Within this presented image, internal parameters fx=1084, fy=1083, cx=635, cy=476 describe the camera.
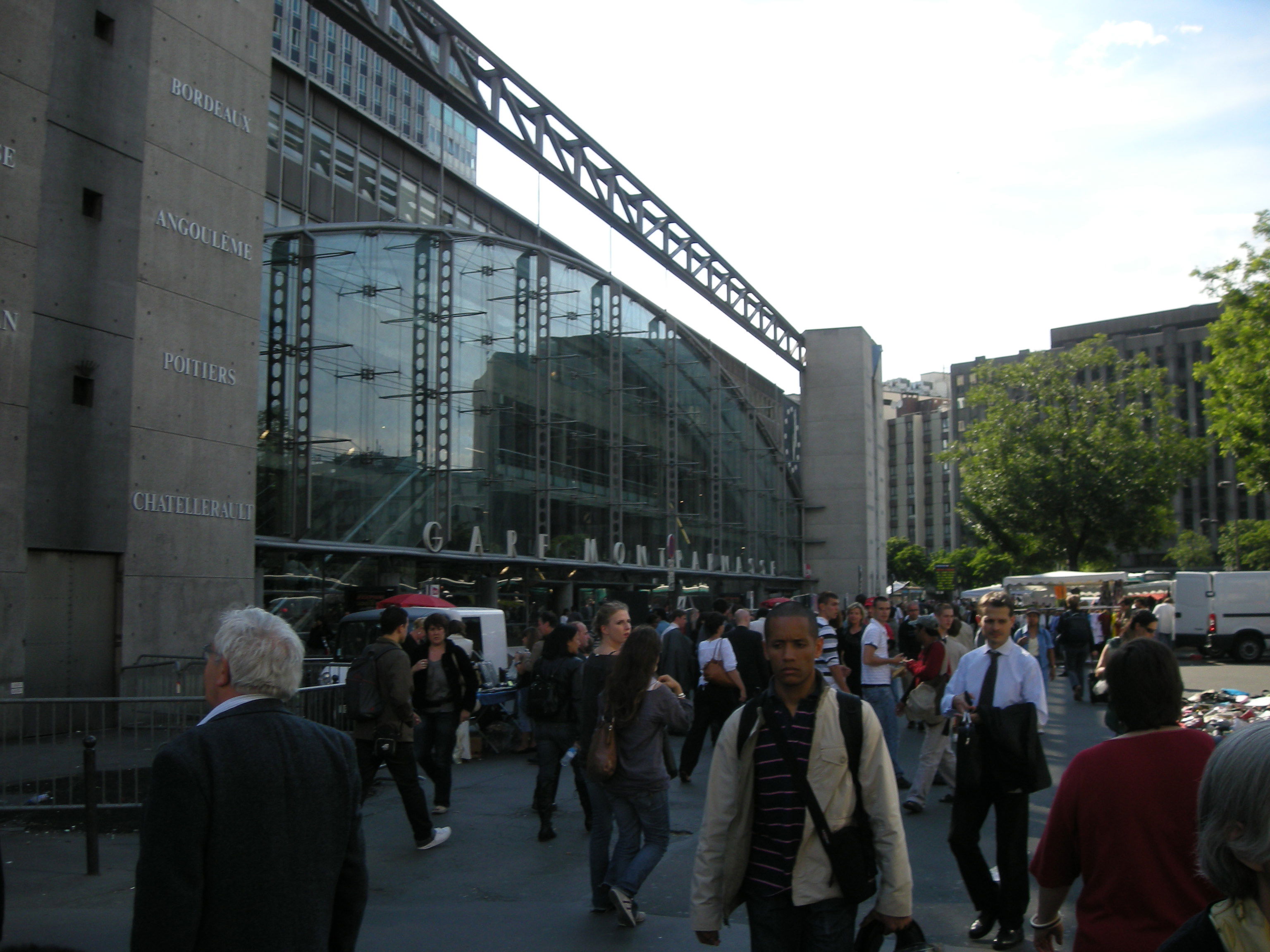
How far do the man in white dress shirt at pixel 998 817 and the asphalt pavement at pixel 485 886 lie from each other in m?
0.21

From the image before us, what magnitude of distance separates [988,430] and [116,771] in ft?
180

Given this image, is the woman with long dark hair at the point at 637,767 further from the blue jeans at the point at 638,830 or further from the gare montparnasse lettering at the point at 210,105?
the gare montparnasse lettering at the point at 210,105

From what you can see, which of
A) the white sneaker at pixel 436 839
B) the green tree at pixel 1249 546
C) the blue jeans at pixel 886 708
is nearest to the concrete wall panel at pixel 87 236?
the white sneaker at pixel 436 839

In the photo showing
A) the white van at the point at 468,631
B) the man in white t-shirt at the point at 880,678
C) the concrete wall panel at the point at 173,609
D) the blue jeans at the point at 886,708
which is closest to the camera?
the blue jeans at the point at 886,708

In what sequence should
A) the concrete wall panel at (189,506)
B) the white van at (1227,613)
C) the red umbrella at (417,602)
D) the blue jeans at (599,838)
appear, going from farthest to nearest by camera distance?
1. the white van at (1227,613)
2. the red umbrella at (417,602)
3. the concrete wall panel at (189,506)
4. the blue jeans at (599,838)

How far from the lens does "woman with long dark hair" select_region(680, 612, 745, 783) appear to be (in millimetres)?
11047

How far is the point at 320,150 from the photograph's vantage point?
94.6ft

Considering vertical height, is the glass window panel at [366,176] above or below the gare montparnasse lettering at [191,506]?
above

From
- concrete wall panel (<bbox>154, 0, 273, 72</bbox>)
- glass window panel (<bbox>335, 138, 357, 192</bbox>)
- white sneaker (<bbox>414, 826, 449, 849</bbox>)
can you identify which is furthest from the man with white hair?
glass window panel (<bbox>335, 138, 357, 192</bbox>)

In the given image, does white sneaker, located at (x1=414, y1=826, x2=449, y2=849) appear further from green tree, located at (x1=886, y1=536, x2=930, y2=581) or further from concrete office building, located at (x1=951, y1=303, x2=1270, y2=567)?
concrete office building, located at (x1=951, y1=303, x2=1270, y2=567)

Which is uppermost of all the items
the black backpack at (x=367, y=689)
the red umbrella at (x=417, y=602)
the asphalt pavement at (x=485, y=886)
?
the red umbrella at (x=417, y=602)

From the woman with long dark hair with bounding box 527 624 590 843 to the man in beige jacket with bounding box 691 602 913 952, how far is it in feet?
16.0

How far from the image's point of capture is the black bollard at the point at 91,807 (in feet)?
25.1

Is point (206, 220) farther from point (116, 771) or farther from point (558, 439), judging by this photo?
point (558, 439)
